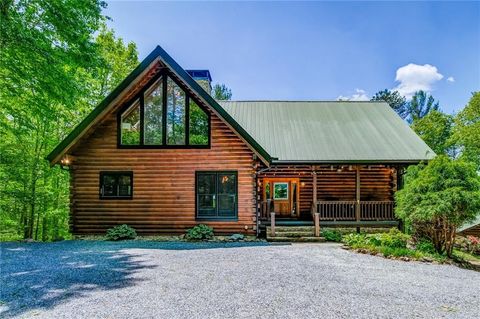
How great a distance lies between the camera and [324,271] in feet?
21.4

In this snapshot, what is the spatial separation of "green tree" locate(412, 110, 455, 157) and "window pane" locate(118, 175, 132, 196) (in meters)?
29.7

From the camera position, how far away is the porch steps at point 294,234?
11.0 metres

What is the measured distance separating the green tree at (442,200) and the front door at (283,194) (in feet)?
17.7

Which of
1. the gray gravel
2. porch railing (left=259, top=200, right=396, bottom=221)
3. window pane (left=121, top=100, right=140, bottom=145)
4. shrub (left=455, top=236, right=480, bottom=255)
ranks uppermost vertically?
window pane (left=121, top=100, right=140, bottom=145)

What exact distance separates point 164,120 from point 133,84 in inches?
64.4

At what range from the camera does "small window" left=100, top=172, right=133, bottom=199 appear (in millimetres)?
11008

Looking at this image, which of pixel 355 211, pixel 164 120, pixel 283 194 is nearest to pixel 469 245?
pixel 355 211

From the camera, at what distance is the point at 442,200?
8.46 m

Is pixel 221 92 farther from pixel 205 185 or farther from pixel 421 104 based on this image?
pixel 421 104

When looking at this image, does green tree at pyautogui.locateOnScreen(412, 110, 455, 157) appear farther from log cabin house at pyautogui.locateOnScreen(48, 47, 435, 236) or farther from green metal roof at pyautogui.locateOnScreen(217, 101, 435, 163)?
log cabin house at pyautogui.locateOnScreen(48, 47, 435, 236)

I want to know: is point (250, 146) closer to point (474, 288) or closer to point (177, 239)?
point (177, 239)

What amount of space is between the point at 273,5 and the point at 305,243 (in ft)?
31.6

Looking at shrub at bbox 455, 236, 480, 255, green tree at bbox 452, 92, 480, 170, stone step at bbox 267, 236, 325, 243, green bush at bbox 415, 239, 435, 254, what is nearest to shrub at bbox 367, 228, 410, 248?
green bush at bbox 415, 239, 435, 254

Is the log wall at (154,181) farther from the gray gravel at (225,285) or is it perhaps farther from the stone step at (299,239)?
the gray gravel at (225,285)
